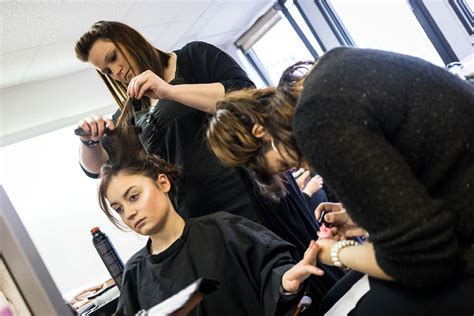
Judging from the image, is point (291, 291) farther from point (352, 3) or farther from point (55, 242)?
point (352, 3)

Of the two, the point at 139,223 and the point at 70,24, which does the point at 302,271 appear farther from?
the point at 70,24

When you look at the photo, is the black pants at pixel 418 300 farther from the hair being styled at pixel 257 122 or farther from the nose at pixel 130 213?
the nose at pixel 130 213

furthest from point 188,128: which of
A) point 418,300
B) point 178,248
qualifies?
point 418,300

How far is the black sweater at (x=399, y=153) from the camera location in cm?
69

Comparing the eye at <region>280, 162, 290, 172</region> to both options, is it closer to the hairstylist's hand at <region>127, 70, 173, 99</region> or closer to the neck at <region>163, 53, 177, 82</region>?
the hairstylist's hand at <region>127, 70, 173, 99</region>

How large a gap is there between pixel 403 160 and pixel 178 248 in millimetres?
790

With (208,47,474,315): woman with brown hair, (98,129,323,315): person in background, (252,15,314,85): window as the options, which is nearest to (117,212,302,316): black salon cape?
(98,129,323,315): person in background

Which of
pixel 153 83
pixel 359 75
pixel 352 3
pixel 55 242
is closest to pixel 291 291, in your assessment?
pixel 359 75

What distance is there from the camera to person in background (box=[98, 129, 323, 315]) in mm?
1138

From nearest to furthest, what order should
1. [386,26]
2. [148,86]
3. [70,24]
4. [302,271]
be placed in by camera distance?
[302,271]
[148,86]
[70,24]
[386,26]

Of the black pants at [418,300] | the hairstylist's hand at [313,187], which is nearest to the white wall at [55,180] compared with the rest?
the hairstylist's hand at [313,187]

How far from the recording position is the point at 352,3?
438 cm

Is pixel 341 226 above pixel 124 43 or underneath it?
underneath

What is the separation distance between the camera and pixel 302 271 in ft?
3.11
